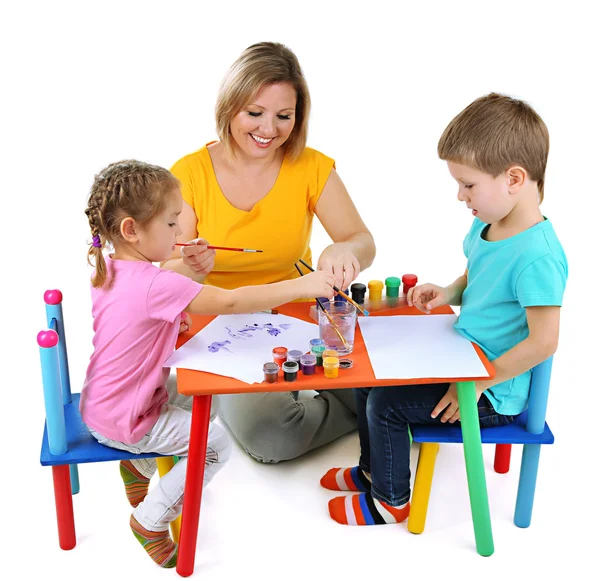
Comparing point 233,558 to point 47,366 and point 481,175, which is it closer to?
point 47,366

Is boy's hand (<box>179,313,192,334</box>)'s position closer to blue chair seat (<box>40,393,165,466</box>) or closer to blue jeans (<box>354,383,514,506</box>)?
blue chair seat (<box>40,393,165,466</box>)

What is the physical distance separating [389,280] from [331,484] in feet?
2.52

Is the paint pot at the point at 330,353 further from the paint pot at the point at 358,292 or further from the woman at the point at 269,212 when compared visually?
the woman at the point at 269,212

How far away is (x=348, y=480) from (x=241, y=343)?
76cm

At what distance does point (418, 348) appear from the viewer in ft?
8.63

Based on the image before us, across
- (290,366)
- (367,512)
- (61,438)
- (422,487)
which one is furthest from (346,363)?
(61,438)

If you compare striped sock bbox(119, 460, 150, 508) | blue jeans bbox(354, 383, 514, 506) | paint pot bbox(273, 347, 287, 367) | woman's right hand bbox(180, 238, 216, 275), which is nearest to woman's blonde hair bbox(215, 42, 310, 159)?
woman's right hand bbox(180, 238, 216, 275)

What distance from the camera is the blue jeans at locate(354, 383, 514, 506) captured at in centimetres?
268

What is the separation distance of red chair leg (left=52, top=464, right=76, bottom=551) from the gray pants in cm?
73

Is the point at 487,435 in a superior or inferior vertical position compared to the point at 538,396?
inferior

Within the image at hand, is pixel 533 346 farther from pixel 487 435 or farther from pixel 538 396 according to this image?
pixel 487 435

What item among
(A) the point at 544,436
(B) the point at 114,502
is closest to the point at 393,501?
(A) the point at 544,436

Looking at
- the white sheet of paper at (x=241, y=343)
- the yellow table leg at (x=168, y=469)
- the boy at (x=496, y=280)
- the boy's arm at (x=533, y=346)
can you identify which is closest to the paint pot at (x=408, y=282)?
the boy at (x=496, y=280)

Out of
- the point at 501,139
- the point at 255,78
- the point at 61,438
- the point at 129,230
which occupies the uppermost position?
the point at 255,78
